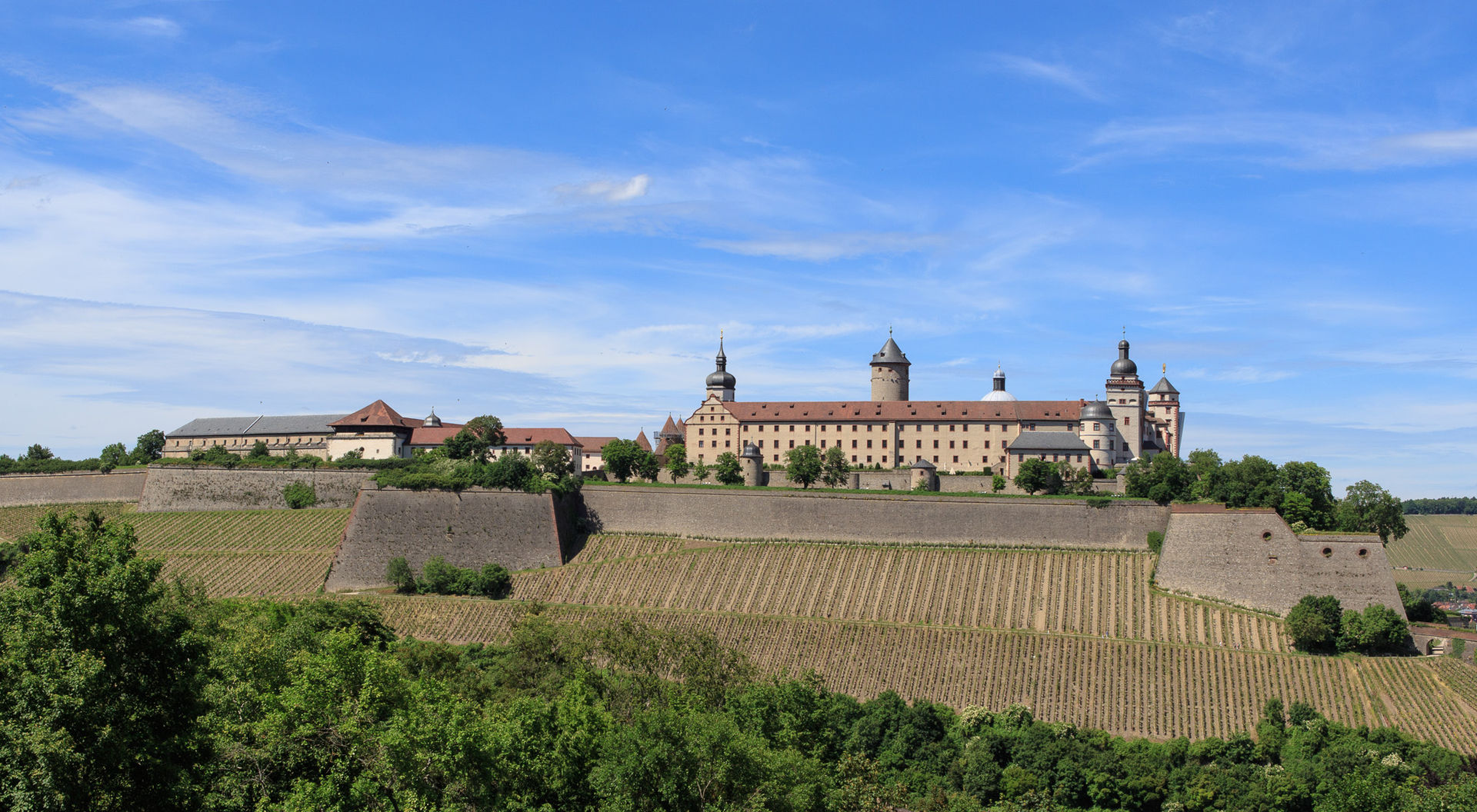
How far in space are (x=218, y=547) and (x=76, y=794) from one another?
50.2 meters

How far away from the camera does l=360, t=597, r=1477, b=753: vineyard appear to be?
45.8 m

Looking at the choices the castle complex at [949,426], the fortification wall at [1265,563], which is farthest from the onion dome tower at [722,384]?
the fortification wall at [1265,563]

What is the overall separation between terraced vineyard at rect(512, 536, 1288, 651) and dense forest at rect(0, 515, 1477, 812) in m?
9.99

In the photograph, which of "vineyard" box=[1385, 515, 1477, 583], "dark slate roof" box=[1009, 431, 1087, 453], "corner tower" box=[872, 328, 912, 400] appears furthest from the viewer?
"vineyard" box=[1385, 515, 1477, 583]

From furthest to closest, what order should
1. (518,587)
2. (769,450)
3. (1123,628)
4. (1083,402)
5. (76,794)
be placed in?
(769,450) < (1083,402) < (518,587) < (1123,628) < (76,794)

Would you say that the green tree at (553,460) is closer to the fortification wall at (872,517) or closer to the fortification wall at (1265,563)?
the fortification wall at (872,517)

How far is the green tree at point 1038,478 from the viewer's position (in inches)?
2857

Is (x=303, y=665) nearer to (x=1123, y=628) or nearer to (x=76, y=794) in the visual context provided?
(x=76, y=794)

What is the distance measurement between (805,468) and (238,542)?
35.2 metres

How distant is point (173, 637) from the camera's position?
21.8 m

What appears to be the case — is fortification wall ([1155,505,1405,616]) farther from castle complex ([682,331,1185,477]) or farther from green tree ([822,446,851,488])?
green tree ([822,446,851,488])

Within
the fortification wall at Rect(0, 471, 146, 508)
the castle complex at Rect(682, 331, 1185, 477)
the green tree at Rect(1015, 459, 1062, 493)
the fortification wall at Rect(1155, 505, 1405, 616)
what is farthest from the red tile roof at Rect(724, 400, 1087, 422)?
the fortification wall at Rect(0, 471, 146, 508)

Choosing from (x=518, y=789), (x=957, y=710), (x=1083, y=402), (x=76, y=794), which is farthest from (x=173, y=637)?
(x=1083, y=402)

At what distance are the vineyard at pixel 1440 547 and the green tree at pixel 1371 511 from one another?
268ft
